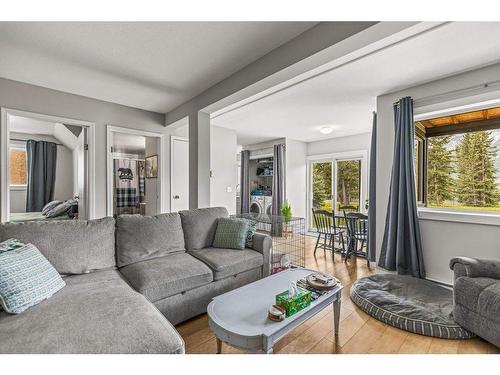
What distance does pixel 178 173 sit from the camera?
14.5 feet

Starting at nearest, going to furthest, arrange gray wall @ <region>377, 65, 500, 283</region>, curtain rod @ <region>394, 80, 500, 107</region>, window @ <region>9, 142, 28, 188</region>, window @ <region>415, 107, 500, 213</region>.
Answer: curtain rod @ <region>394, 80, 500, 107</region>, gray wall @ <region>377, 65, 500, 283</region>, window @ <region>415, 107, 500, 213</region>, window @ <region>9, 142, 28, 188</region>

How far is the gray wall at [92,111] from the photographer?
9.60ft

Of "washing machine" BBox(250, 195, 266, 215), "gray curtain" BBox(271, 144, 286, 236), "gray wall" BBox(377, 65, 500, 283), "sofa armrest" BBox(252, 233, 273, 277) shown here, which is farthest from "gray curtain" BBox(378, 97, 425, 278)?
"washing machine" BBox(250, 195, 266, 215)

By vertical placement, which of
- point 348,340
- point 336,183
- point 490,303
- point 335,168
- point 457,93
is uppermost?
point 457,93

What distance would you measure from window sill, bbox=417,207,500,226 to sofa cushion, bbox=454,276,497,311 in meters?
1.00

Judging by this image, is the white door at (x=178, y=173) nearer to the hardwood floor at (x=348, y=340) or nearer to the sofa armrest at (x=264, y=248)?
the sofa armrest at (x=264, y=248)

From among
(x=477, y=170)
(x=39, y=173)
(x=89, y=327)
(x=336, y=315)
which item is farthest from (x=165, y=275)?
(x=39, y=173)

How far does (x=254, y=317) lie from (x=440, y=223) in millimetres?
2708

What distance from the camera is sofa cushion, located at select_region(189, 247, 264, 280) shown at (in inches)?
87.4

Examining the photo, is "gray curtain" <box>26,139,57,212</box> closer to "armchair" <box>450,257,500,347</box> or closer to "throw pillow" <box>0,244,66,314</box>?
"throw pillow" <box>0,244,66,314</box>

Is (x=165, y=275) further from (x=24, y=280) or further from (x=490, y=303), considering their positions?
(x=490, y=303)
